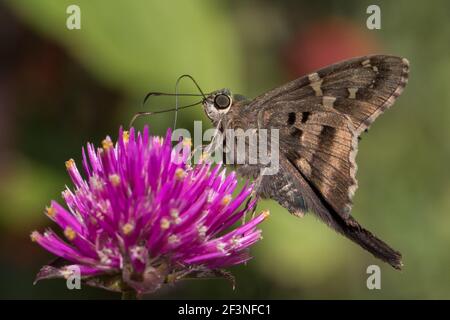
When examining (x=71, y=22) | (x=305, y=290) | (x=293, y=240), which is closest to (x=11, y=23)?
(x=71, y=22)

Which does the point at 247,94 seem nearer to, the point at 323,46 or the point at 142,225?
the point at 323,46

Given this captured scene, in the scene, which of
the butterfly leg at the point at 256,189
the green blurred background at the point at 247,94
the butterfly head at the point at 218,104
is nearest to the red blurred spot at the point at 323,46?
the green blurred background at the point at 247,94

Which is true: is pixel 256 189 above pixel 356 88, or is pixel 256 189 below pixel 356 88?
below

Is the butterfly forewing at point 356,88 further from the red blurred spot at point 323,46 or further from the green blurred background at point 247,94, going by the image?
the red blurred spot at point 323,46

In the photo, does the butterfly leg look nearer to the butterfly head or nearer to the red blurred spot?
the butterfly head

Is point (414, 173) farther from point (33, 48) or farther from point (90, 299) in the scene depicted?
point (33, 48)

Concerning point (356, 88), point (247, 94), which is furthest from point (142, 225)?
point (247, 94)
